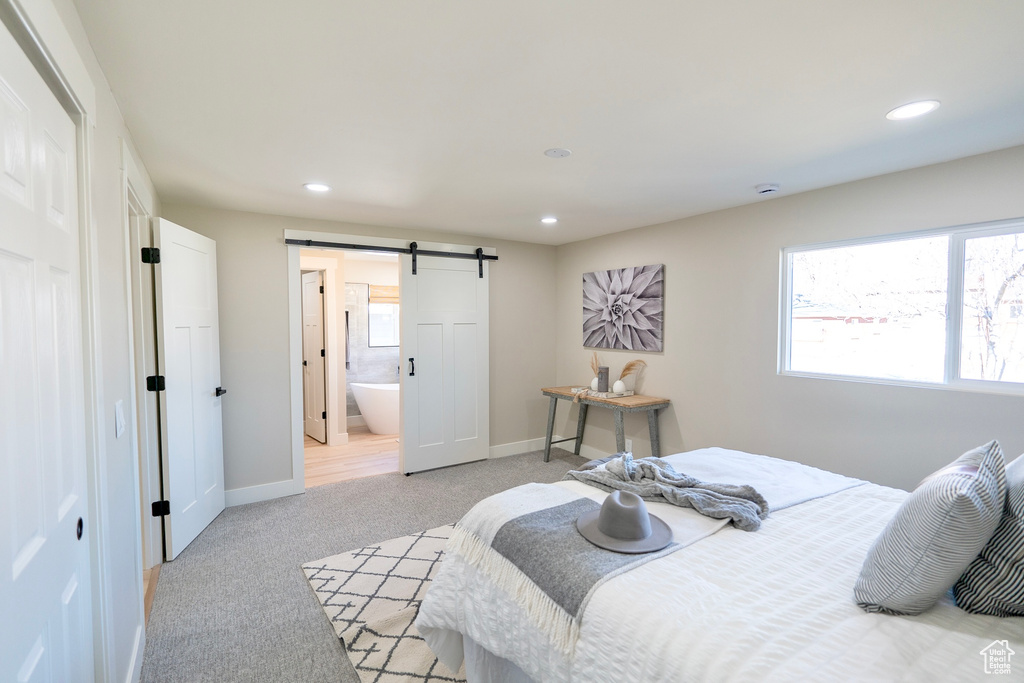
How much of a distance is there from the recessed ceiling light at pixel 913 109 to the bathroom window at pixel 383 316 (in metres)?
5.67

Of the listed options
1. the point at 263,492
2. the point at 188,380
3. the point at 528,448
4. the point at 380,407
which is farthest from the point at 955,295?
the point at 380,407

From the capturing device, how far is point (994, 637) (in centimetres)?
105

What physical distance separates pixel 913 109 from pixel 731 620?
2.12 meters

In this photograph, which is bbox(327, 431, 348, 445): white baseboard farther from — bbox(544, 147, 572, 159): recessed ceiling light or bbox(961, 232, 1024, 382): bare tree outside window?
bbox(961, 232, 1024, 382): bare tree outside window

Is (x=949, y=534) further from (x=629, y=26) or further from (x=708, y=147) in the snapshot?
(x=708, y=147)

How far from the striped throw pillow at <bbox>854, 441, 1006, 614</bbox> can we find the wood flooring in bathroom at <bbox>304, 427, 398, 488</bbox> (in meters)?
3.97

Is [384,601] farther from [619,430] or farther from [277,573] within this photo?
[619,430]

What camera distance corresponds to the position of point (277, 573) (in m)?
2.66

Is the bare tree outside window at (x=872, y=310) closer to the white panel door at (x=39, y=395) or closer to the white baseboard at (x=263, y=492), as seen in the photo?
the white panel door at (x=39, y=395)

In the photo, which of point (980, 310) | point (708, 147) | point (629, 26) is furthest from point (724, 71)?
point (980, 310)

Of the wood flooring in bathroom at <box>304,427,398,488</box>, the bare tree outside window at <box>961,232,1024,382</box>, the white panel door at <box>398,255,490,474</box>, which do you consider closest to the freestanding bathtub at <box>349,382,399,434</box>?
the wood flooring in bathroom at <box>304,427,398,488</box>

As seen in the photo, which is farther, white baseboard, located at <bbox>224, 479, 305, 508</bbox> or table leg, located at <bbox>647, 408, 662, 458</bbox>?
table leg, located at <bbox>647, 408, 662, 458</bbox>

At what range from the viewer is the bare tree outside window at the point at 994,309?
7.82 ft

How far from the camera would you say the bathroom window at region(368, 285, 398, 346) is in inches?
257
